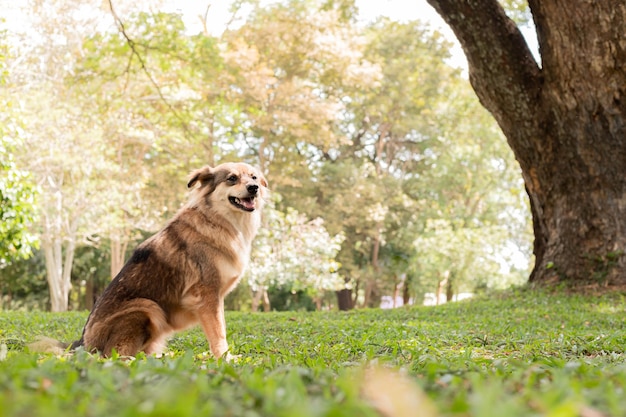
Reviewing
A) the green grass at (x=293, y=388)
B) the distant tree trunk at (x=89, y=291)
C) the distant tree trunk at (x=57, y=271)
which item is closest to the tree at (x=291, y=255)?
the distant tree trunk at (x=57, y=271)

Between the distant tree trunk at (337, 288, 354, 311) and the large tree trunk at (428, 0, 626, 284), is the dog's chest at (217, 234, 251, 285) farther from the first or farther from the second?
the distant tree trunk at (337, 288, 354, 311)

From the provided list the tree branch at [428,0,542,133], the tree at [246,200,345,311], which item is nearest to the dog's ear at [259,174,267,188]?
the tree branch at [428,0,542,133]

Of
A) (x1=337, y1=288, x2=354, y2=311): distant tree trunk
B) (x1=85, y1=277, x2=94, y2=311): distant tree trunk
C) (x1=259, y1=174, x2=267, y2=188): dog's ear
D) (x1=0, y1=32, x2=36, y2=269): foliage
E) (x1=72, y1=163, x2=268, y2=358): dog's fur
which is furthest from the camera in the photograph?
(x1=85, y1=277, x2=94, y2=311): distant tree trunk

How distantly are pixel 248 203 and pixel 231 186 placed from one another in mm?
230

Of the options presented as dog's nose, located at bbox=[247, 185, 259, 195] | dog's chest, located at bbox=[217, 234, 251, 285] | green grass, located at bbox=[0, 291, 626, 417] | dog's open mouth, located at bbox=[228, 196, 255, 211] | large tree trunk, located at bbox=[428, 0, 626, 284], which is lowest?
green grass, located at bbox=[0, 291, 626, 417]

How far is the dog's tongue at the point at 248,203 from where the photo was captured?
5.88 meters

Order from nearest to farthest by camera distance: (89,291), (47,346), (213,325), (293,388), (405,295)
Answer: (293,388)
(47,346)
(213,325)
(89,291)
(405,295)

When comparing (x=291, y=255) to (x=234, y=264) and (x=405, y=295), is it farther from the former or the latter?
(x=234, y=264)

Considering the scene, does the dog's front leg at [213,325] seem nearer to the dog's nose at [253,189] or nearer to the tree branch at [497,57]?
the dog's nose at [253,189]

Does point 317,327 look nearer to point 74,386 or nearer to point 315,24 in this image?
point 74,386

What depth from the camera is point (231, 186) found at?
19.4 ft

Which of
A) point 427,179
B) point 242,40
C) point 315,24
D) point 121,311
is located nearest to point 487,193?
point 427,179

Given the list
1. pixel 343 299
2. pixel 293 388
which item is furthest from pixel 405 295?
pixel 293 388

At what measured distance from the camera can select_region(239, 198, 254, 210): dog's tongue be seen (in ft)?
19.3
